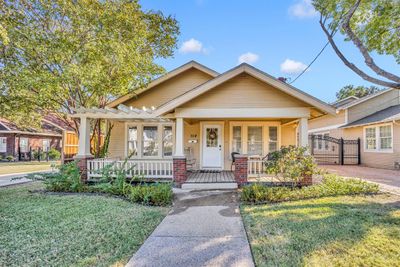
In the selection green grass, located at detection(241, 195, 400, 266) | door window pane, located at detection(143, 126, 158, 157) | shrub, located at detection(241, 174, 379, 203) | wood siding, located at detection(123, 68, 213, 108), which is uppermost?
wood siding, located at detection(123, 68, 213, 108)

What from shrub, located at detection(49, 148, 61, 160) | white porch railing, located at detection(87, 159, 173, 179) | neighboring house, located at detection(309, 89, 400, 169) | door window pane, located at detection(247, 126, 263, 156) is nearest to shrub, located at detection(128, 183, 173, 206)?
white porch railing, located at detection(87, 159, 173, 179)

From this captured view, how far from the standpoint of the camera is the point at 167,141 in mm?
11453

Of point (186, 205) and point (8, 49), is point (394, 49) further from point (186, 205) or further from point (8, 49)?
point (8, 49)

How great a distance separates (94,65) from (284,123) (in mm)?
8912

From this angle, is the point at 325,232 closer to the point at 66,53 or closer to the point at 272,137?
the point at 272,137

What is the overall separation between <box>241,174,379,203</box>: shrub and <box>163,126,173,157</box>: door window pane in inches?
206

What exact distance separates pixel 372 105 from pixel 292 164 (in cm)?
1479

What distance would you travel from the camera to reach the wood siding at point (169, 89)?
11.8 m

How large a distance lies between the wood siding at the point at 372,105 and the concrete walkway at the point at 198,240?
16284 mm

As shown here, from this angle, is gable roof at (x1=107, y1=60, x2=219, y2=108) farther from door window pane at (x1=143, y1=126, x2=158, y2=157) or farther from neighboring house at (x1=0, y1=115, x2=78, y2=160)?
neighboring house at (x1=0, y1=115, x2=78, y2=160)

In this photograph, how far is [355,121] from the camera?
17.5 metres

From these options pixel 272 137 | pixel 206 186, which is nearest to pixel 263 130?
pixel 272 137

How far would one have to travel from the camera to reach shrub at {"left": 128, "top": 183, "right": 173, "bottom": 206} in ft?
21.7

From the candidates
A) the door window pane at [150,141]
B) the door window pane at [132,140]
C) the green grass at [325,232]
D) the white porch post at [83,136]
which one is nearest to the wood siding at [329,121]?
the door window pane at [150,141]
